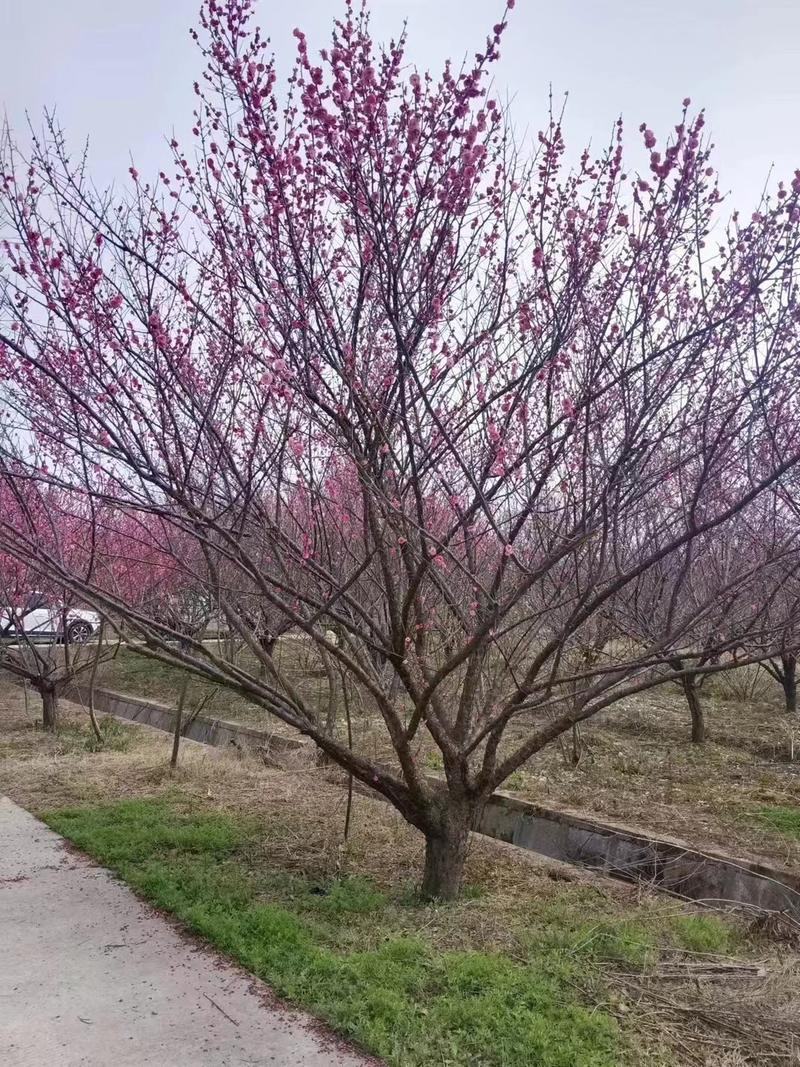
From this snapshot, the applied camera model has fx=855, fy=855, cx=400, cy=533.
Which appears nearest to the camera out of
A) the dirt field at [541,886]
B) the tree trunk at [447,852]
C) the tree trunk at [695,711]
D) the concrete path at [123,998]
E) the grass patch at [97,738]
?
the concrete path at [123,998]

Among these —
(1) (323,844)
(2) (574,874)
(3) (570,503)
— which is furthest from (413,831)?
(3) (570,503)

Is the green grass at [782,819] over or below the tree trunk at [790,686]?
below

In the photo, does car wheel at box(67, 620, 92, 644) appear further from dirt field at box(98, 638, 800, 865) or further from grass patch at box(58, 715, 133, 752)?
dirt field at box(98, 638, 800, 865)

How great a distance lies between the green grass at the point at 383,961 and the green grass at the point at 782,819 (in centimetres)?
240

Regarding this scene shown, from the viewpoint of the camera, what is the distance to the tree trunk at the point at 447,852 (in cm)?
449

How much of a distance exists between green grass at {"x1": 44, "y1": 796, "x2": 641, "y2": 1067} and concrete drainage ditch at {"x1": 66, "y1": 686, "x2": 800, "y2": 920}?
4.15 feet

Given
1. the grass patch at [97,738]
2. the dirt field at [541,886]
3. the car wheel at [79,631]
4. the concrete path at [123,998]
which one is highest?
the car wheel at [79,631]

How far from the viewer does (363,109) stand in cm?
344

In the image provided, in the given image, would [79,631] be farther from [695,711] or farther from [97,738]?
[695,711]

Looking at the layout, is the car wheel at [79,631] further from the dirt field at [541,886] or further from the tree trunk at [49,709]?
the dirt field at [541,886]

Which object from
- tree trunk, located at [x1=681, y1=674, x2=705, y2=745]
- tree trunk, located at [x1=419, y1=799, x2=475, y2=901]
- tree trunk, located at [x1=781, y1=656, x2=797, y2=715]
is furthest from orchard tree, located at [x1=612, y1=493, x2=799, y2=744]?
tree trunk, located at [x1=781, y1=656, x2=797, y2=715]

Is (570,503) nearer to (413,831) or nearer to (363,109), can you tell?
(363,109)

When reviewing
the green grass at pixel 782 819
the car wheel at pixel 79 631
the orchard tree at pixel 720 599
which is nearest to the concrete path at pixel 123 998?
the orchard tree at pixel 720 599

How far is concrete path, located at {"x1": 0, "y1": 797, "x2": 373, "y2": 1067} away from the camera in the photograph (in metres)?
2.95
